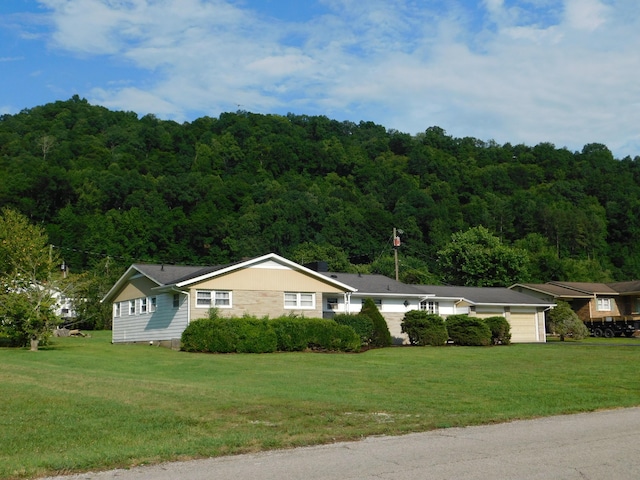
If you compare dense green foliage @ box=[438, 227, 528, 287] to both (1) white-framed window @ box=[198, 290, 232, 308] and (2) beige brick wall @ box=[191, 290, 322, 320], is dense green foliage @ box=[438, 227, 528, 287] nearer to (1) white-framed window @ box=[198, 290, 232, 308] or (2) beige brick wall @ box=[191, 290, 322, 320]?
(2) beige brick wall @ box=[191, 290, 322, 320]

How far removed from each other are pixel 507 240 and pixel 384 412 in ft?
312

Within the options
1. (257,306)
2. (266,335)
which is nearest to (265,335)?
(266,335)

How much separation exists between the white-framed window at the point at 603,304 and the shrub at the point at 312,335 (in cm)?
3316

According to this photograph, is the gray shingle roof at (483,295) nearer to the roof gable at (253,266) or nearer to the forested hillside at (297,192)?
the roof gable at (253,266)

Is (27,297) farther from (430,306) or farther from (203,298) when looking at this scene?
(430,306)

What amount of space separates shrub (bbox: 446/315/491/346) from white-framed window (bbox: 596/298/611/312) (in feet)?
81.6

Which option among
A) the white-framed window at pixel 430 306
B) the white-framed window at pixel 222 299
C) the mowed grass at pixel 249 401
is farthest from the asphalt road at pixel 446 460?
the white-framed window at pixel 430 306

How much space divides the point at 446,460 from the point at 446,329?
30.9m

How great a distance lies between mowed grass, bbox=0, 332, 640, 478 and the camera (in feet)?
32.8

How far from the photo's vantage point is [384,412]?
13.2 m

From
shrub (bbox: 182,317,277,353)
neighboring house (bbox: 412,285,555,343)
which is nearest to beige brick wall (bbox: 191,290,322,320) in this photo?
shrub (bbox: 182,317,277,353)

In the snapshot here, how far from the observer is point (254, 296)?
36.7 metres

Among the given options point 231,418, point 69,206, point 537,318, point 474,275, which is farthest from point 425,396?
point 69,206

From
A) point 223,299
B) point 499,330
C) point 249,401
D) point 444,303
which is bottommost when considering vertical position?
point 249,401
